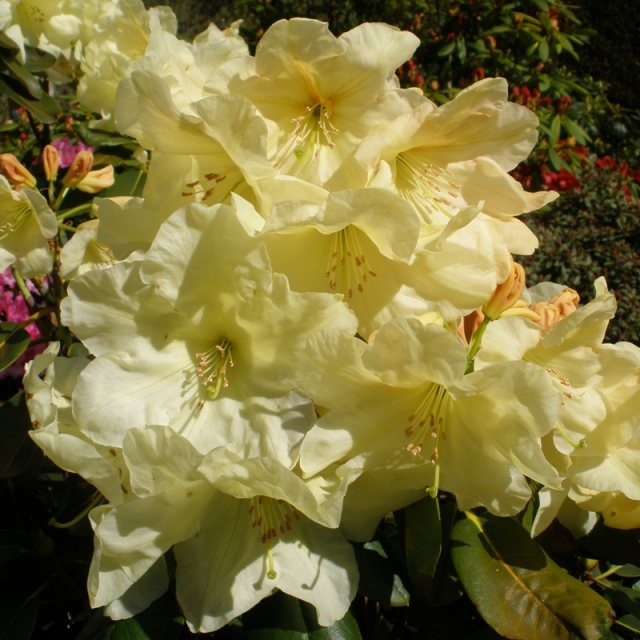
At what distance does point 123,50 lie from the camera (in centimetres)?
169

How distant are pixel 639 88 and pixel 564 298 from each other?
8.98 m

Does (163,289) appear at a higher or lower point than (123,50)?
higher

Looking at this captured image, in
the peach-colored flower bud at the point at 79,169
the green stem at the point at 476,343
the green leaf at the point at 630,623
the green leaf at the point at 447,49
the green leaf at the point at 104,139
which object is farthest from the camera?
the green leaf at the point at 447,49

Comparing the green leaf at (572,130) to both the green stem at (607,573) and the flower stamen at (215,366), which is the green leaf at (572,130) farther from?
the flower stamen at (215,366)

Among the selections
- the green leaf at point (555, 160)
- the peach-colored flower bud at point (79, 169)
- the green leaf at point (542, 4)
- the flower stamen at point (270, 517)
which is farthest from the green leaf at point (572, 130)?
the flower stamen at point (270, 517)

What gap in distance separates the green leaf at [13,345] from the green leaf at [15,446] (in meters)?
A: 0.16

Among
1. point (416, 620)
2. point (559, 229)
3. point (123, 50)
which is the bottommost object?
point (559, 229)

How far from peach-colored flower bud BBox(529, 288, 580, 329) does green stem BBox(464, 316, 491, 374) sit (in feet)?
0.32

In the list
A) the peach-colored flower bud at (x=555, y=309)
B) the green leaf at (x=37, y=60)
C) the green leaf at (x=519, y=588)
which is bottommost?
the green leaf at (x=37, y=60)

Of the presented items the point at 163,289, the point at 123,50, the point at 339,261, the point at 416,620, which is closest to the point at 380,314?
the point at 339,261

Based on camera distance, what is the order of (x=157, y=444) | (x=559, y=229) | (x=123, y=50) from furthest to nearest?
(x=559, y=229)
(x=123, y=50)
(x=157, y=444)

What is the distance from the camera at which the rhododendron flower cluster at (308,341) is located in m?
0.80

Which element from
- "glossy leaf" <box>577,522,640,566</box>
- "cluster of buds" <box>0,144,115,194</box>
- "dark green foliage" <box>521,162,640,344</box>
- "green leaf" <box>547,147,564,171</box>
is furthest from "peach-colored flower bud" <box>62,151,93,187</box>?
"green leaf" <box>547,147,564,171</box>

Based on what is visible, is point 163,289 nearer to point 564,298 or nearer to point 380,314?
point 380,314
